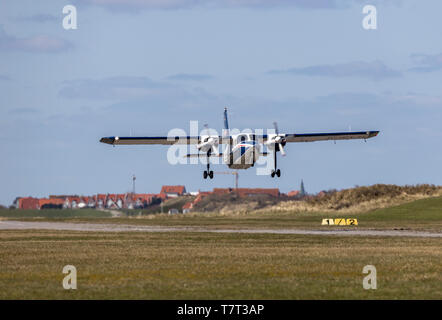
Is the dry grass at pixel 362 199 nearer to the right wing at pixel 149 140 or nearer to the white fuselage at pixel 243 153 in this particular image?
the right wing at pixel 149 140

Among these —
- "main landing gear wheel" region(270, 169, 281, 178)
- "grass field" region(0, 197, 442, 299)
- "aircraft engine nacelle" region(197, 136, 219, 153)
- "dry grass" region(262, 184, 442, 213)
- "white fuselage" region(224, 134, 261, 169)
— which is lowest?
"grass field" region(0, 197, 442, 299)

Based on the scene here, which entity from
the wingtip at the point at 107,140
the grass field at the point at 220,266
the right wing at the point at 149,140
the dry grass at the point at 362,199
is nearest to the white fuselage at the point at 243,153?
the right wing at the point at 149,140

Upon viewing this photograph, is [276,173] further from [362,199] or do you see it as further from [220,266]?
[362,199]

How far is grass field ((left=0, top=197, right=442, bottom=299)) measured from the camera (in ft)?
80.3

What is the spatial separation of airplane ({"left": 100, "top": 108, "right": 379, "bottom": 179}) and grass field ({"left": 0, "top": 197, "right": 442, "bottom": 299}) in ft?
44.3

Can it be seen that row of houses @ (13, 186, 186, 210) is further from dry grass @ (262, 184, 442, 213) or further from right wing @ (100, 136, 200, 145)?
right wing @ (100, 136, 200, 145)

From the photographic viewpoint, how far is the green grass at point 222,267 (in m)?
24.5

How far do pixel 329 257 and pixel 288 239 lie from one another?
13.8 meters

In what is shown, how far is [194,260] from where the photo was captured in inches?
1359

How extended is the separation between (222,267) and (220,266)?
38cm

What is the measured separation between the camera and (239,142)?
6562cm

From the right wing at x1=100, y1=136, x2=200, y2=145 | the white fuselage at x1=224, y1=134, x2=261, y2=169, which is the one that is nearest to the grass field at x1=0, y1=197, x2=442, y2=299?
the white fuselage at x1=224, y1=134, x2=261, y2=169

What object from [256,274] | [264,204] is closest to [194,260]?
[256,274]
